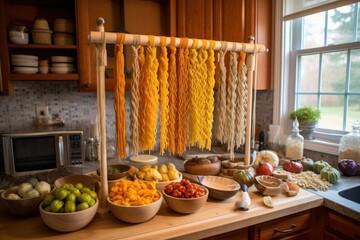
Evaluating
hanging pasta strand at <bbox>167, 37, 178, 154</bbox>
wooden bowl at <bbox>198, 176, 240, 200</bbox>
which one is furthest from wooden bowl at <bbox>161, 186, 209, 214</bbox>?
hanging pasta strand at <bbox>167, 37, 178, 154</bbox>

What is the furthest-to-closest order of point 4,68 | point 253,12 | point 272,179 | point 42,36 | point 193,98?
Answer: 1. point 253,12
2. point 42,36
3. point 4,68
4. point 272,179
5. point 193,98

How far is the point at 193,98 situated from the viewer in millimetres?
1277

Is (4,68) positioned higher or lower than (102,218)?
higher

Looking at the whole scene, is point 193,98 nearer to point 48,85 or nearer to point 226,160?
point 226,160

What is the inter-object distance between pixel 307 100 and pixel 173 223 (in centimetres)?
153

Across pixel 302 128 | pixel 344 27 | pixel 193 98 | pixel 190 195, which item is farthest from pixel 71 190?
pixel 344 27

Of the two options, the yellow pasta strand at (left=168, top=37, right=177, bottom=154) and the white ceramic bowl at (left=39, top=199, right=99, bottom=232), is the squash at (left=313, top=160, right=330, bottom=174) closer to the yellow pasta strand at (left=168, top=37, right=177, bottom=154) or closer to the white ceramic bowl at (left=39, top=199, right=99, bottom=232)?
the yellow pasta strand at (left=168, top=37, right=177, bottom=154)

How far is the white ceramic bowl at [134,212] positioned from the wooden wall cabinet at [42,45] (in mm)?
1026

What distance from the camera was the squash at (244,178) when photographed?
4.59ft

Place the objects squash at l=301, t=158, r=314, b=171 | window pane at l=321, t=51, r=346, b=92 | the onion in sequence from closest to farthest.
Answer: the onion
squash at l=301, t=158, r=314, b=171
window pane at l=321, t=51, r=346, b=92

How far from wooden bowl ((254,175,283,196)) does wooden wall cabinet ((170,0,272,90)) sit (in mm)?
1058

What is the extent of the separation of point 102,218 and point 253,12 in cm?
171

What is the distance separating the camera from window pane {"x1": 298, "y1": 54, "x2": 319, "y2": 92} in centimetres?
199

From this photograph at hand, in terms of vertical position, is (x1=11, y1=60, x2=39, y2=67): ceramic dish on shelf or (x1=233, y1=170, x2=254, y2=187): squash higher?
(x1=11, y1=60, x2=39, y2=67): ceramic dish on shelf
